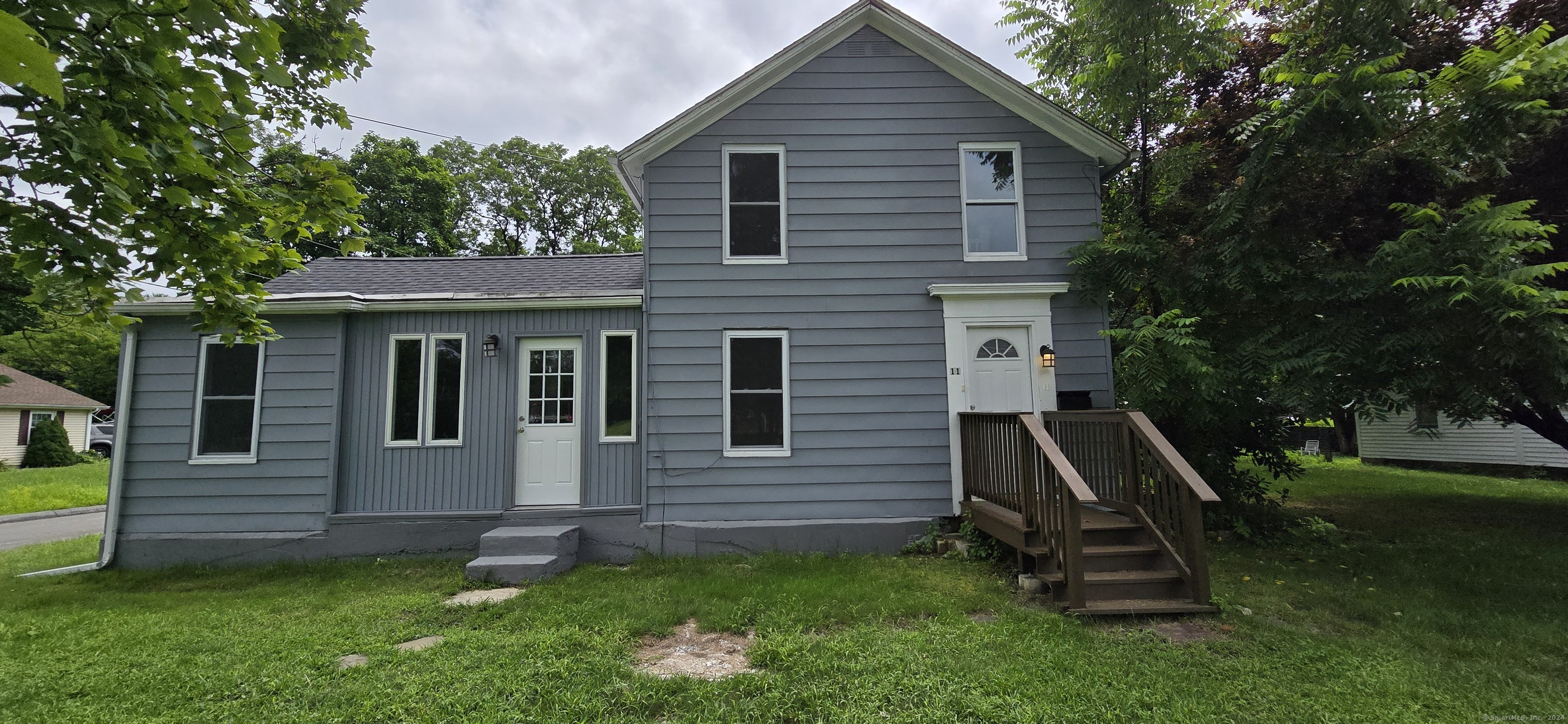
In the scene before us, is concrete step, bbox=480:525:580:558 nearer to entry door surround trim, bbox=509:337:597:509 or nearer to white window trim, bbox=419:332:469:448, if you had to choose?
entry door surround trim, bbox=509:337:597:509

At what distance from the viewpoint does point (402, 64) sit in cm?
825

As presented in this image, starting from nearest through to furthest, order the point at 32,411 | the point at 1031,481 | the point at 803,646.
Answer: the point at 803,646, the point at 1031,481, the point at 32,411

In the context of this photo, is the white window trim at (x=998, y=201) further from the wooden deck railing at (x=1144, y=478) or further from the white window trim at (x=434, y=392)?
the white window trim at (x=434, y=392)

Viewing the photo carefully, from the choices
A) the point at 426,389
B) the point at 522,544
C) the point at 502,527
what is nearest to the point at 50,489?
the point at 426,389

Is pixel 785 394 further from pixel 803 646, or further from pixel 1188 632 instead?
pixel 1188 632

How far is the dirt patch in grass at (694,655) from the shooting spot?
3.72 m

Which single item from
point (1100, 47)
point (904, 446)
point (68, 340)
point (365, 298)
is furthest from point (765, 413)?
point (68, 340)

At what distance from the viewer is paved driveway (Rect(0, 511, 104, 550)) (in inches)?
364

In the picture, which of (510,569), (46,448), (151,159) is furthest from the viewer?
(46,448)

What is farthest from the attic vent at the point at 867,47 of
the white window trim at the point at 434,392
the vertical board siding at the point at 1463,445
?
the vertical board siding at the point at 1463,445

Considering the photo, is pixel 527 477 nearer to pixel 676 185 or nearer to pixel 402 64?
pixel 676 185

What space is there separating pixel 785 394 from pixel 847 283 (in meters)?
1.43

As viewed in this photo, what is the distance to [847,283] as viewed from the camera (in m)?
6.97

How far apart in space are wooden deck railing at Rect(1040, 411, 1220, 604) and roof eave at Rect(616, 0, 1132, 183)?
10.9ft
